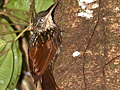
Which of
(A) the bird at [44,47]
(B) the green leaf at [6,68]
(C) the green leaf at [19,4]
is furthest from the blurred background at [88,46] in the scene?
(C) the green leaf at [19,4]

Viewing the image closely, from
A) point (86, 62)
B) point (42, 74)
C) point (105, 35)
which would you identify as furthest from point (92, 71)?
point (42, 74)

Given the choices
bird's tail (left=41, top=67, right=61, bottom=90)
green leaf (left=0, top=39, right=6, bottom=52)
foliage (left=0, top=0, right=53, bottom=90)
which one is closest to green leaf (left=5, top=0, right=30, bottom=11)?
foliage (left=0, top=0, right=53, bottom=90)

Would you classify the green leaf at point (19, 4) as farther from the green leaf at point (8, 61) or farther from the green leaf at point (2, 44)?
the green leaf at point (2, 44)

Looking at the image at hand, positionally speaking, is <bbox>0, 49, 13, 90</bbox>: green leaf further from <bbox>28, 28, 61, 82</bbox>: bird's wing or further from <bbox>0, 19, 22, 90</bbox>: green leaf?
<bbox>28, 28, 61, 82</bbox>: bird's wing

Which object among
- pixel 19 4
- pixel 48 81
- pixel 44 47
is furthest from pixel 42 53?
pixel 19 4

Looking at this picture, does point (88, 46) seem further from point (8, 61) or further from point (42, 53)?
point (8, 61)
